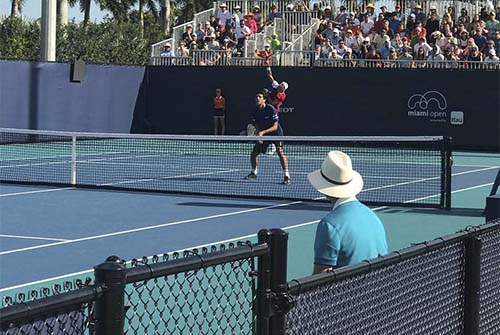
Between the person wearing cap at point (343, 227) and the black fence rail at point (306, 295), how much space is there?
34cm

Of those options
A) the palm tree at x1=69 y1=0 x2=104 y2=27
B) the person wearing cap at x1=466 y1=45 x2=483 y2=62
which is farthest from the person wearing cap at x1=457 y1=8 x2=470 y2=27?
the palm tree at x1=69 y1=0 x2=104 y2=27

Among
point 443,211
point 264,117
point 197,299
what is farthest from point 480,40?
point 197,299

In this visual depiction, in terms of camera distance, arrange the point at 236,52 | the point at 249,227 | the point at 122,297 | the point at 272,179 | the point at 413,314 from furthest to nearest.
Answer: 1. the point at 236,52
2. the point at 272,179
3. the point at 249,227
4. the point at 413,314
5. the point at 122,297

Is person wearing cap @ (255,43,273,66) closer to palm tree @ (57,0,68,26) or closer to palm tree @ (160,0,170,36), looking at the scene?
palm tree @ (57,0,68,26)

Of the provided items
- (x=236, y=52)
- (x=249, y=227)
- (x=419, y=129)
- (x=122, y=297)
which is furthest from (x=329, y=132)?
(x=122, y=297)

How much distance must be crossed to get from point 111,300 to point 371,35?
30811 mm

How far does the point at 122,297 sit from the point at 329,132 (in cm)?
2903

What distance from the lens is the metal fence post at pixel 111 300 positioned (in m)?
2.87

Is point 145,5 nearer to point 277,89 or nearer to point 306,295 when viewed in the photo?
point 277,89

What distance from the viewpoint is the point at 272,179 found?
67.7 feet

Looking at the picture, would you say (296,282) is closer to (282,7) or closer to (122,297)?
(122,297)

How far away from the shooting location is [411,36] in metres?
32.5

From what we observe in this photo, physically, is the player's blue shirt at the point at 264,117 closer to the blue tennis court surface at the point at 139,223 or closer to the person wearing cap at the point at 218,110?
the blue tennis court surface at the point at 139,223

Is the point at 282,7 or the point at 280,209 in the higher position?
the point at 282,7
